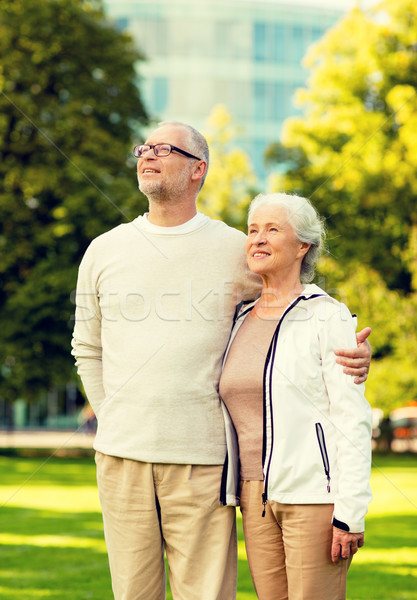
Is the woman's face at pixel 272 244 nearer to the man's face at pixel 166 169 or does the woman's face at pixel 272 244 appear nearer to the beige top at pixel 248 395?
the beige top at pixel 248 395

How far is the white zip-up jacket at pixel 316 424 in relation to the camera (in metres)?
3.11

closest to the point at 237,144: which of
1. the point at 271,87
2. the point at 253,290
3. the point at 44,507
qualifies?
the point at 271,87

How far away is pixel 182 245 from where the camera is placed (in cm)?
352

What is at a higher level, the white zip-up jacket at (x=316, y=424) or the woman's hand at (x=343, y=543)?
the white zip-up jacket at (x=316, y=424)

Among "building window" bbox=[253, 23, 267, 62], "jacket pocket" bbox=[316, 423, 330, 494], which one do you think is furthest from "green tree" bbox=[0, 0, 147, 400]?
"building window" bbox=[253, 23, 267, 62]

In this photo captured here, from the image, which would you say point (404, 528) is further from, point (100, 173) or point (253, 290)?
point (100, 173)

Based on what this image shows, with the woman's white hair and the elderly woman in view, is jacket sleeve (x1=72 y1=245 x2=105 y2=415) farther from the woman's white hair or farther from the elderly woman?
the woman's white hair

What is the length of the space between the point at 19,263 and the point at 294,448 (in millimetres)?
19004

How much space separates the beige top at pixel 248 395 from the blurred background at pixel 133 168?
Result: 13.9 meters

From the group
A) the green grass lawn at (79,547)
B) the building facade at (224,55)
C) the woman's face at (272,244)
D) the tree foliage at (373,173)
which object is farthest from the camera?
the building facade at (224,55)

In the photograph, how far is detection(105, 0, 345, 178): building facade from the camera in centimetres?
4628

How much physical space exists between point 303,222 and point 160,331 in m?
0.74

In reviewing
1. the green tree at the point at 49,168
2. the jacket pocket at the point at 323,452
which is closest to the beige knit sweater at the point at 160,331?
the jacket pocket at the point at 323,452

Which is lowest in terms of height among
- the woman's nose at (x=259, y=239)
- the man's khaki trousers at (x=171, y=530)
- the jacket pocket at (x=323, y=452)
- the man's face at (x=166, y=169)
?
the man's khaki trousers at (x=171, y=530)
